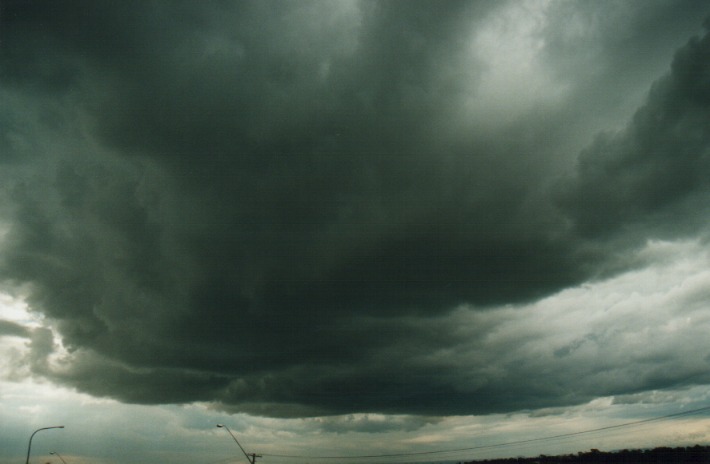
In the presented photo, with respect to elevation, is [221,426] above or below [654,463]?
above

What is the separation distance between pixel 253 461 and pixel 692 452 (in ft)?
247

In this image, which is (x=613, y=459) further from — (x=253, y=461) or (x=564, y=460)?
(x=253, y=461)

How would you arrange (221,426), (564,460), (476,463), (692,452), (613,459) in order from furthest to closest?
(476,463) → (564,460) → (613,459) → (692,452) → (221,426)

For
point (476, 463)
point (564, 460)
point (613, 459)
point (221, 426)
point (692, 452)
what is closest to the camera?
point (221, 426)

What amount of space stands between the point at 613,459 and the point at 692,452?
55.7 ft

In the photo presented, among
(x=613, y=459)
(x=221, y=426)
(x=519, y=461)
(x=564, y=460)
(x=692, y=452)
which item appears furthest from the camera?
(x=519, y=461)

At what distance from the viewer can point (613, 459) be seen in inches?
3430

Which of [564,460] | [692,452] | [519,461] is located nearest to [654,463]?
[692,452]

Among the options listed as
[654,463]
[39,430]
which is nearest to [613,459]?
[654,463]

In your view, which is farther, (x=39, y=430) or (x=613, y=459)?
(x=613, y=459)

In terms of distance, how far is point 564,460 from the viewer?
10062 cm

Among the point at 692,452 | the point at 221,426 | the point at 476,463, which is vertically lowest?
the point at 476,463

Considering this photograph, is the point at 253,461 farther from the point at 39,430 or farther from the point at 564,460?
the point at 564,460

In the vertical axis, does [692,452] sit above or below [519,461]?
above
